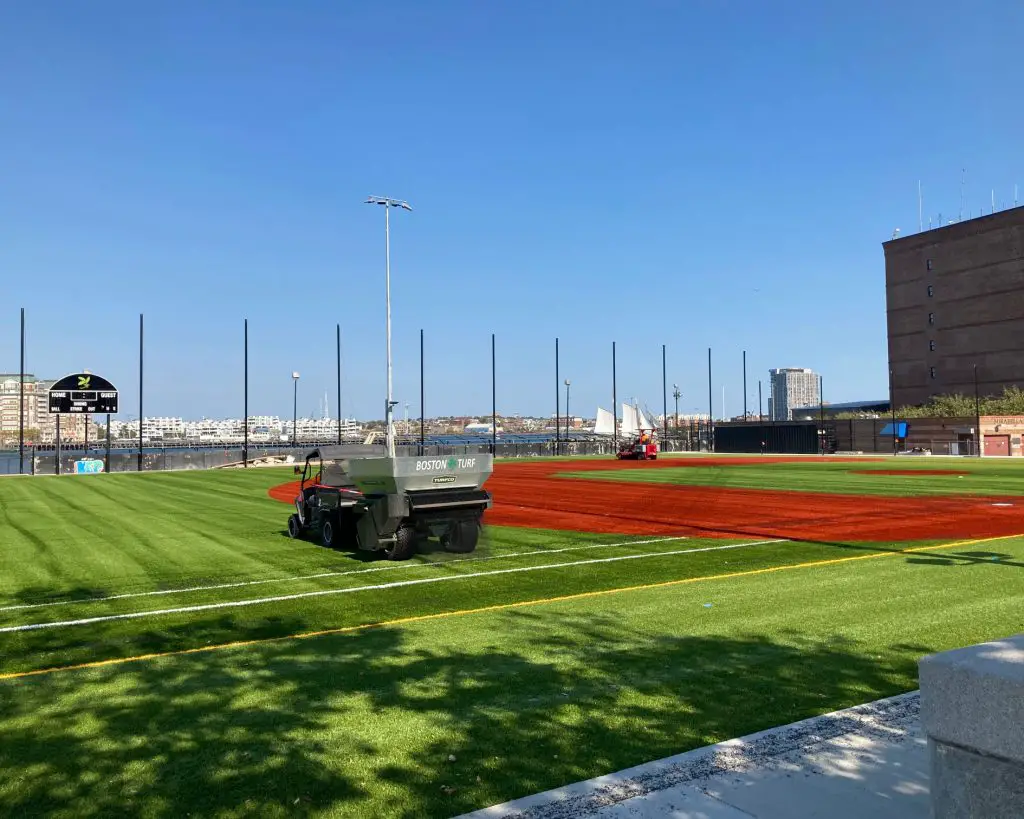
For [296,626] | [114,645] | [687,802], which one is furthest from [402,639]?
[687,802]

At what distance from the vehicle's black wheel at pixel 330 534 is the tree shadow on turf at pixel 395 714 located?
7.13m

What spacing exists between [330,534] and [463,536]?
9.84 feet

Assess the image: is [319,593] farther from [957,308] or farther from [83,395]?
[957,308]

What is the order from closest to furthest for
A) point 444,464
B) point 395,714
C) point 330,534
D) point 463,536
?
point 395,714 < point 444,464 < point 463,536 < point 330,534

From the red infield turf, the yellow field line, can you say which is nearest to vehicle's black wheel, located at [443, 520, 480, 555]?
the yellow field line

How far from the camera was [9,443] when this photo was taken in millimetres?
189500

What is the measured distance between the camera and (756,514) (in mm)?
21234

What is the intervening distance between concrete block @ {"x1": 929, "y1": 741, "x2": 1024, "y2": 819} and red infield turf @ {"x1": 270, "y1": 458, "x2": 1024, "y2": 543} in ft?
44.4

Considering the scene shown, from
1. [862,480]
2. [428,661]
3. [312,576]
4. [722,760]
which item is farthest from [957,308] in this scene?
[722,760]

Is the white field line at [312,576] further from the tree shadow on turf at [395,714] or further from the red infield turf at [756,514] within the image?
the tree shadow on turf at [395,714]

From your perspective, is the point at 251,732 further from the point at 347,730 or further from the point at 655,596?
the point at 655,596

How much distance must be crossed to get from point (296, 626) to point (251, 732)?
361 centimetres

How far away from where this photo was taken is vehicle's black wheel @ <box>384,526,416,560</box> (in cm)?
1390

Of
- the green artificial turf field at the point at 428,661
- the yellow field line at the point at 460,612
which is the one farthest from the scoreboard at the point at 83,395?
the yellow field line at the point at 460,612
